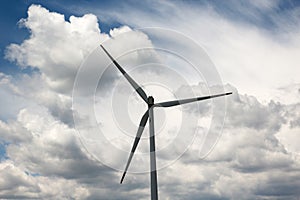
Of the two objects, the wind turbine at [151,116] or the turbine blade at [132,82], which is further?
the turbine blade at [132,82]

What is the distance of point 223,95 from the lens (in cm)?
7481

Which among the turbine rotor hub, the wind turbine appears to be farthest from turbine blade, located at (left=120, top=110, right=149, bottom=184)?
the turbine rotor hub

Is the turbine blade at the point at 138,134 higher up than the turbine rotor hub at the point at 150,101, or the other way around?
the turbine rotor hub at the point at 150,101

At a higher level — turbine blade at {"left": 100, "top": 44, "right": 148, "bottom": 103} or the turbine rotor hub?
turbine blade at {"left": 100, "top": 44, "right": 148, "bottom": 103}

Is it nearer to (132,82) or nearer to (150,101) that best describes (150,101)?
(150,101)

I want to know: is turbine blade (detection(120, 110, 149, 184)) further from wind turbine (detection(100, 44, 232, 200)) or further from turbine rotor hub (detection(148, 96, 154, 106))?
turbine rotor hub (detection(148, 96, 154, 106))

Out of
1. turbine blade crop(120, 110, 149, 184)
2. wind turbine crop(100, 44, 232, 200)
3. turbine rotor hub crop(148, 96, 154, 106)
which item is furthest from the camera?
turbine blade crop(120, 110, 149, 184)

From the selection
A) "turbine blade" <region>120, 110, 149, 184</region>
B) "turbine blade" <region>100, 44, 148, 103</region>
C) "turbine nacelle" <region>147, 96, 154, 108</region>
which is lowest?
"turbine blade" <region>120, 110, 149, 184</region>

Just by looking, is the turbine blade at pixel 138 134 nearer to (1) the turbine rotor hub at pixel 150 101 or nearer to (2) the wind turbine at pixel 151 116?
(2) the wind turbine at pixel 151 116

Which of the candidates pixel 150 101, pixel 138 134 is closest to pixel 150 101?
pixel 150 101

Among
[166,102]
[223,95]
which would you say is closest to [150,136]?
[166,102]

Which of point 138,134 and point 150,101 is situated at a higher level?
point 150,101

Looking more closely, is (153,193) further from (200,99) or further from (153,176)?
(200,99)

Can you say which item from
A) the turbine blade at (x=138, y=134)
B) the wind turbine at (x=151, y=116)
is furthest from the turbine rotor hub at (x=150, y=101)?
the turbine blade at (x=138, y=134)
